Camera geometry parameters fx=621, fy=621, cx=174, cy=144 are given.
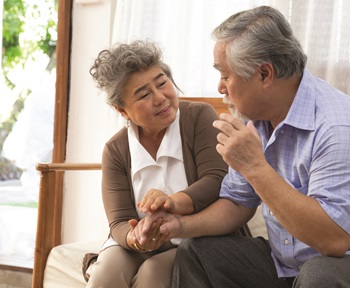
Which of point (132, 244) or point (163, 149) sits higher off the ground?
point (163, 149)

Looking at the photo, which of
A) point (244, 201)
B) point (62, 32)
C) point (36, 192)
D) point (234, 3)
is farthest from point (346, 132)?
point (36, 192)

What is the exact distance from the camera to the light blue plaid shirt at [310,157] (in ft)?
4.62

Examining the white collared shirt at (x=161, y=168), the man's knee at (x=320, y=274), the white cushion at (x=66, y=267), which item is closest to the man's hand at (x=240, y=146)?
the man's knee at (x=320, y=274)

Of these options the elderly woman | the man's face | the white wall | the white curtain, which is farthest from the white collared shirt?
the white wall

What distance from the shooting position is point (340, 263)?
136cm

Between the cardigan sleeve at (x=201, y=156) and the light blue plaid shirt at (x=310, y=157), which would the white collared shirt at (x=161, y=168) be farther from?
the light blue plaid shirt at (x=310, y=157)

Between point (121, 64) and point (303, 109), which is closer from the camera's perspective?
point (303, 109)

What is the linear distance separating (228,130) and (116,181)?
0.58m

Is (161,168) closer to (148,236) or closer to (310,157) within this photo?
(148,236)

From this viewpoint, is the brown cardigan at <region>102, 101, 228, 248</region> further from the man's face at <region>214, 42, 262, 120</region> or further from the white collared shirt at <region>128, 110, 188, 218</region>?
the man's face at <region>214, 42, 262, 120</region>

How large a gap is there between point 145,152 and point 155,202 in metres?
0.30

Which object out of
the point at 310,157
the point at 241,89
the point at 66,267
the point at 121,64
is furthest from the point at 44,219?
the point at 310,157

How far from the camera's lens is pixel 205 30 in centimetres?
276

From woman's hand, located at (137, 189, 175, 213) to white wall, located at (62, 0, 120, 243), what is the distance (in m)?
1.35
